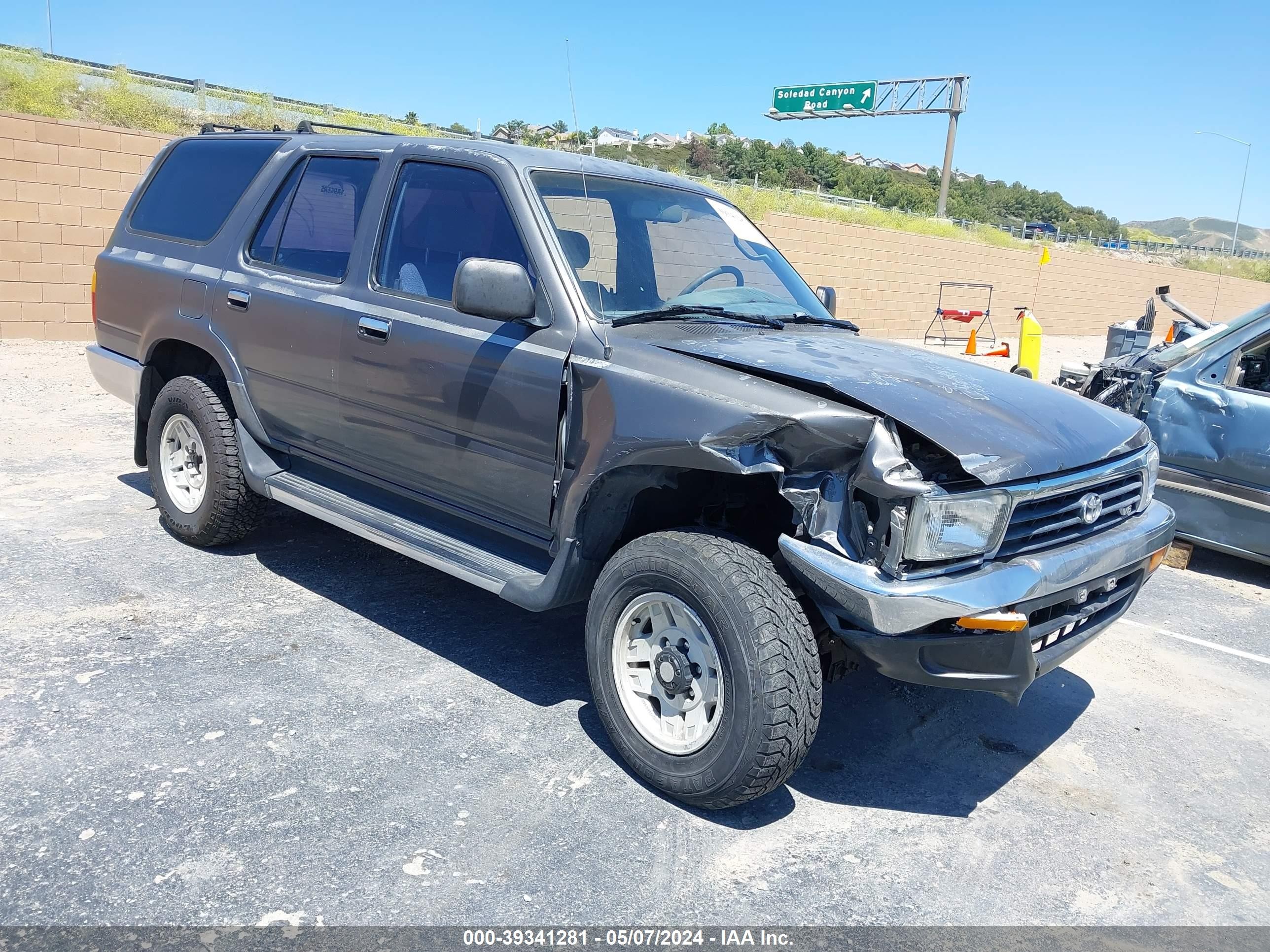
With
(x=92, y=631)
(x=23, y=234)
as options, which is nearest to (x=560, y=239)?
(x=92, y=631)

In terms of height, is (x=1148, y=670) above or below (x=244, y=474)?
below

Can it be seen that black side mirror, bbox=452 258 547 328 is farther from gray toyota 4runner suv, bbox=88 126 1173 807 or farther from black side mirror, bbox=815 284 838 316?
black side mirror, bbox=815 284 838 316

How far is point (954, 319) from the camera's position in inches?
882

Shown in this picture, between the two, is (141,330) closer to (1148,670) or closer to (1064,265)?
(1148,670)

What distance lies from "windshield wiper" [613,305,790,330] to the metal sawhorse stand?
708 inches

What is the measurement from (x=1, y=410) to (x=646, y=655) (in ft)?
23.4

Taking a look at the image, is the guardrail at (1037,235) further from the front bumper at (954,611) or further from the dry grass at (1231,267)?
the front bumper at (954,611)

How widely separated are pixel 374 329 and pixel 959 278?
23.0 metres

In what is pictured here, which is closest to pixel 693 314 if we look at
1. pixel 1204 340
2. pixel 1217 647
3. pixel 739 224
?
pixel 739 224

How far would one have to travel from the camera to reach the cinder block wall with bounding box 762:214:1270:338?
20438 mm

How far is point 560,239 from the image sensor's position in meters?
3.70

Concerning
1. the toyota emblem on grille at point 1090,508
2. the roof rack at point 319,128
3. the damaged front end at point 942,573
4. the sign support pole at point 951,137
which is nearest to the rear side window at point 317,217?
the roof rack at point 319,128

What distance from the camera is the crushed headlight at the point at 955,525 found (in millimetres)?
Result: 2781

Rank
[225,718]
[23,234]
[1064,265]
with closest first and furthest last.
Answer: [225,718], [23,234], [1064,265]
